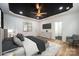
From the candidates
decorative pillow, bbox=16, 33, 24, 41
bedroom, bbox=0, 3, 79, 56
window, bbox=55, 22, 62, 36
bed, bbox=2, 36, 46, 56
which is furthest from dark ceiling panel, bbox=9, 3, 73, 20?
bed, bbox=2, 36, 46, 56

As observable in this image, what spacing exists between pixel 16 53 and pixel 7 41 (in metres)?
0.25

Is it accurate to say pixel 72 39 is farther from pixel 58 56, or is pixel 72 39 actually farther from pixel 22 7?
pixel 22 7

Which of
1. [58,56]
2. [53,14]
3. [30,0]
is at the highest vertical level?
[30,0]

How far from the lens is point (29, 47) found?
1.81m

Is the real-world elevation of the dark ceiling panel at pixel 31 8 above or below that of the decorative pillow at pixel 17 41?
above

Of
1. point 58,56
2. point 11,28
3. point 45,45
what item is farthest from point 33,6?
point 58,56

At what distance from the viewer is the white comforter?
1.80m

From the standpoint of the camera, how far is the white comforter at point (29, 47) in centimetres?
180

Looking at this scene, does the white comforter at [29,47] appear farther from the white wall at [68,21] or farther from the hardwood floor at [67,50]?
the white wall at [68,21]

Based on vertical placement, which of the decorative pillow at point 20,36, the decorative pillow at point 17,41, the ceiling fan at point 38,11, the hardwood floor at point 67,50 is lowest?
the hardwood floor at point 67,50

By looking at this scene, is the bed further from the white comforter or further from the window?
the window

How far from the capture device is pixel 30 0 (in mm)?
1812

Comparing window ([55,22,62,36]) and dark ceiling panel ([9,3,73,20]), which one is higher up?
dark ceiling panel ([9,3,73,20])

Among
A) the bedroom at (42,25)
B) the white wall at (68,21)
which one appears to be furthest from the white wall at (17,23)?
the white wall at (68,21)
